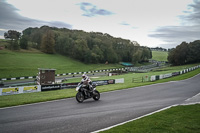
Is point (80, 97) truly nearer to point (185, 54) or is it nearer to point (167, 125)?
point (167, 125)

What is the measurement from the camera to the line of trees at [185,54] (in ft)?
290

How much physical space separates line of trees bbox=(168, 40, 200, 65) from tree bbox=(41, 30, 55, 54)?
213 feet

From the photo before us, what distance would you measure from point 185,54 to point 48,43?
73615mm

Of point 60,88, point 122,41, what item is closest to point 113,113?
point 60,88

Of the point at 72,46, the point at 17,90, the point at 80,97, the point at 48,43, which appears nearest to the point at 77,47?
the point at 72,46

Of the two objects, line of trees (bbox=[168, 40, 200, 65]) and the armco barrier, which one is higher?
line of trees (bbox=[168, 40, 200, 65])

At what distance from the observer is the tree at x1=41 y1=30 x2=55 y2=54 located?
81188 millimetres

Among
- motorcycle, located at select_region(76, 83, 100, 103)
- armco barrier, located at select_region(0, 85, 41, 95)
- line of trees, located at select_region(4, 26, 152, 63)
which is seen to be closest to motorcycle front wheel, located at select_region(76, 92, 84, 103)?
motorcycle, located at select_region(76, 83, 100, 103)

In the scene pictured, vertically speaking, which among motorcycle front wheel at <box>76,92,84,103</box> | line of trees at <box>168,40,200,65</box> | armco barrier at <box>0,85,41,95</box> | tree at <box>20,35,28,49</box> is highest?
tree at <box>20,35,28,49</box>

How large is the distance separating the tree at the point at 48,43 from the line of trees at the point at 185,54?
2556 inches

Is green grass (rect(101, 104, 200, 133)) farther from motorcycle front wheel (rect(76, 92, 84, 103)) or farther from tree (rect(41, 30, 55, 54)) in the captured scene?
tree (rect(41, 30, 55, 54))

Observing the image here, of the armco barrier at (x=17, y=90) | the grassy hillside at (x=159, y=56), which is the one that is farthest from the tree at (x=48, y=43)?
the grassy hillside at (x=159, y=56)

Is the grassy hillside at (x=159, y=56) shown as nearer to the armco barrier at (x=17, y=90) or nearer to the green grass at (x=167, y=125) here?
the armco barrier at (x=17, y=90)

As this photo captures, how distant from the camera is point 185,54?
89.9 meters
